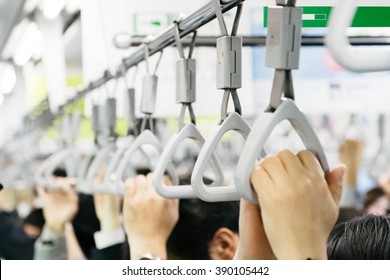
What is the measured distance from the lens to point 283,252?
2.90 ft

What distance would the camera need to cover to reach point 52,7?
1.72 meters

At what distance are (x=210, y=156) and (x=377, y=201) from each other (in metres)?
0.94

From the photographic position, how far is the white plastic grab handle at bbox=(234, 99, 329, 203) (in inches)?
31.3

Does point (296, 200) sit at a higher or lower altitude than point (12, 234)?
higher

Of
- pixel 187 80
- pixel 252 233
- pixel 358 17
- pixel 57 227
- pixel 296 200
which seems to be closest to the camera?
pixel 296 200

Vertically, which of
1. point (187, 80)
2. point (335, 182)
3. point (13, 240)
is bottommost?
point (13, 240)

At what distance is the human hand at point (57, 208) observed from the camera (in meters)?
1.83

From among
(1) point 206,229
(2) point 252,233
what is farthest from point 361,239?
(1) point 206,229

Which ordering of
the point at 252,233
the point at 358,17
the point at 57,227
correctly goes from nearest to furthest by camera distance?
the point at 252,233
the point at 358,17
the point at 57,227

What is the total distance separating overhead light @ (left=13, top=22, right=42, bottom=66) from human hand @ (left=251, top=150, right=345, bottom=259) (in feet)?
3.43

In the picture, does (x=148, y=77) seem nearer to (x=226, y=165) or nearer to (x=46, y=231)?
(x=226, y=165)

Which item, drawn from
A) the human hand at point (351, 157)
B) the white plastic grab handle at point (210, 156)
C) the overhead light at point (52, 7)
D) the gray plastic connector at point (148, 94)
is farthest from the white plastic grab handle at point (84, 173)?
the white plastic grab handle at point (210, 156)

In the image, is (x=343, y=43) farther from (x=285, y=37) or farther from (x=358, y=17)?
(x=358, y=17)
